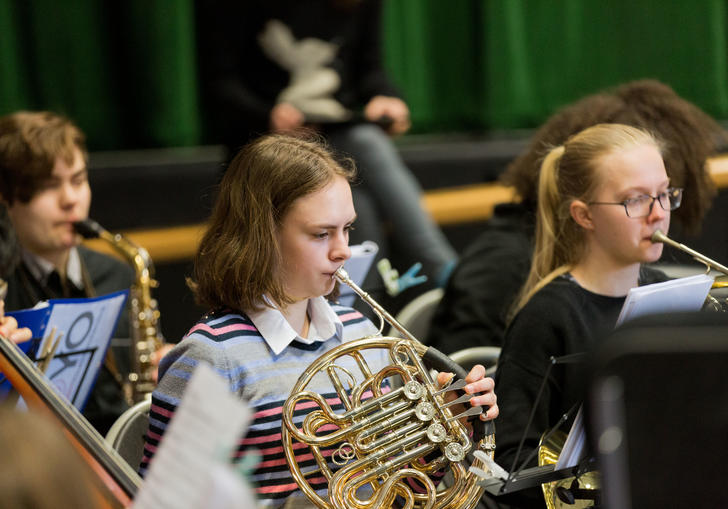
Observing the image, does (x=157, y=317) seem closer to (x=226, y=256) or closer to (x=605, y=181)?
(x=226, y=256)

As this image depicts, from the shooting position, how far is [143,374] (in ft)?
6.32

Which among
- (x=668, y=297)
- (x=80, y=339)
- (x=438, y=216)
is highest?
(x=668, y=297)

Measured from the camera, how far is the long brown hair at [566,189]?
1.46 metres

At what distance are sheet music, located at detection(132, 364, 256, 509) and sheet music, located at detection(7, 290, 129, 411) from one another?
81cm

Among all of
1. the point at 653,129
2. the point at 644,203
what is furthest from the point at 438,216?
the point at 644,203

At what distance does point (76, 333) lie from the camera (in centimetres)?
149

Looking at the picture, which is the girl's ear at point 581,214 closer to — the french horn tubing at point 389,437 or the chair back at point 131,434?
the french horn tubing at point 389,437

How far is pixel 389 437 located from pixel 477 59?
3.35 metres

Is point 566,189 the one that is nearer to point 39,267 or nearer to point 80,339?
point 80,339

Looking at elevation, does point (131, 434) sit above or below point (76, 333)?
below

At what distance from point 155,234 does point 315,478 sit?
1.96 meters

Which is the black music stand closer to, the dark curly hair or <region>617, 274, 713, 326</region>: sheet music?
<region>617, 274, 713, 326</region>: sheet music

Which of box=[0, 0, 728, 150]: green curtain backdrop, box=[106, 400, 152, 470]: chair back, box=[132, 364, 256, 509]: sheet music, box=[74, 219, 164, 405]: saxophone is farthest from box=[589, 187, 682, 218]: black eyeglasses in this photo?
box=[0, 0, 728, 150]: green curtain backdrop

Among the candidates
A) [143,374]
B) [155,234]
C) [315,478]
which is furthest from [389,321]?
[155,234]
